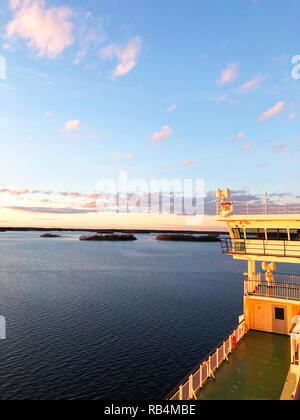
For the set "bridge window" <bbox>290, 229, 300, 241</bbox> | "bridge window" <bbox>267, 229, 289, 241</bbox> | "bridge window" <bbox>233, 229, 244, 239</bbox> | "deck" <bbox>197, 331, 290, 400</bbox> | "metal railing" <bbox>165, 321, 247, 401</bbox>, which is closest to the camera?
"metal railing" <bbox>165, 321, 247, 401</bbox>

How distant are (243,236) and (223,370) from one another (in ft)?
40.1

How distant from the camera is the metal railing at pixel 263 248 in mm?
23425

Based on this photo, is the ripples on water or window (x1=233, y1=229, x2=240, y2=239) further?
window (x1=233, y1=229, x2=240, y2=239)

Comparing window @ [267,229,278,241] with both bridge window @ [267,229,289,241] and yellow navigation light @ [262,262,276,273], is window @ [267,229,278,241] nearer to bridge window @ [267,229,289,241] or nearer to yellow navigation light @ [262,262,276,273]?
bridge window @ [267,229,289,241]

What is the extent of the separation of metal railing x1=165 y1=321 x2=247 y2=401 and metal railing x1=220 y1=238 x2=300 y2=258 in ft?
22.7

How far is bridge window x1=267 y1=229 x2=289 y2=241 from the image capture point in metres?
23.9

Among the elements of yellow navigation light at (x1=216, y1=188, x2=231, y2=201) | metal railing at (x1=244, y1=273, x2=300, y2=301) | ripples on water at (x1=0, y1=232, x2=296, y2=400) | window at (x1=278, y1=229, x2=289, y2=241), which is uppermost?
yellow navigation light at (x1=216, y1=188, x2=231, y2=201)

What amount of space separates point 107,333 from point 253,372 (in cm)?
2381

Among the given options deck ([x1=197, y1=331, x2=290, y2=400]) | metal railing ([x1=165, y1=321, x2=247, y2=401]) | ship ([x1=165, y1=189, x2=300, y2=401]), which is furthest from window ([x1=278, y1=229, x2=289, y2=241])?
metal railing ([x1=165, y1=321, x2=247, y2=401])

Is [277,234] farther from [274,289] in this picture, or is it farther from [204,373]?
[204,373]

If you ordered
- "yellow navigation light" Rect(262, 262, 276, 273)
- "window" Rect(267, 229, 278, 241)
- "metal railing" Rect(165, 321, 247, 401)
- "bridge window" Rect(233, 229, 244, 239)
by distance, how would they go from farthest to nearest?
1. "bridge window" Rect(233, 229, 244, 239)
2. "yellow navigation light" Rect(262, 262, 276, 273)
3. "window" Rect(267, 229, 278, 241)
4. "metal railing" Rect(165, 321, 247, 401)

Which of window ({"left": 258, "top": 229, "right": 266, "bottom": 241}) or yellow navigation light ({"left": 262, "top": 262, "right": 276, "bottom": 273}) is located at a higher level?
window ({"left": 258, "top": 229, "right": 266, "bottom": 241})
